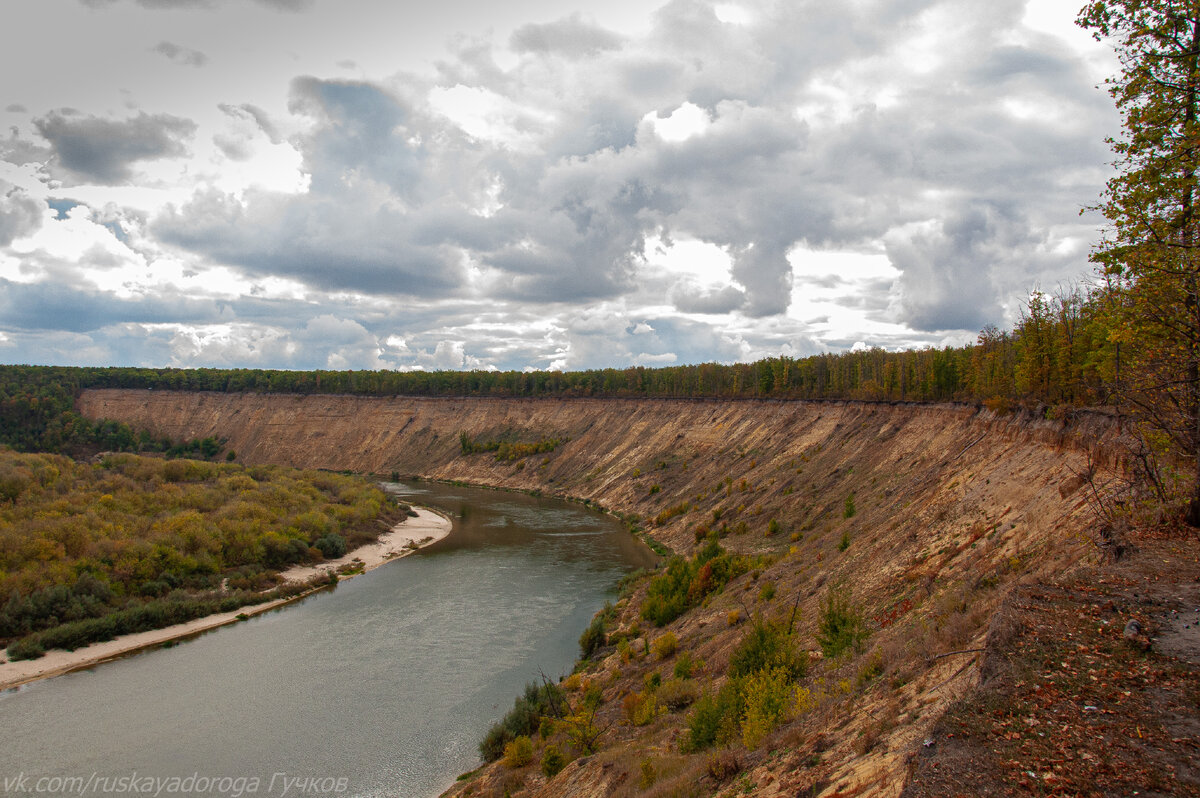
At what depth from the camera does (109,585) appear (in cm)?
3128

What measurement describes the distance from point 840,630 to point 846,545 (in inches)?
389

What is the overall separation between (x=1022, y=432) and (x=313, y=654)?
3126 centimetres

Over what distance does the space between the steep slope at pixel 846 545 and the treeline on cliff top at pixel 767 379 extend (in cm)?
274

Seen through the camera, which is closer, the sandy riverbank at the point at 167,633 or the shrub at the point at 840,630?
the shrub at the point at 840,630

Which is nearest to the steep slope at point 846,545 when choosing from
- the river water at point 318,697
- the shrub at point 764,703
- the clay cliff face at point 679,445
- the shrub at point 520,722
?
the clay cliff face at point 679,445

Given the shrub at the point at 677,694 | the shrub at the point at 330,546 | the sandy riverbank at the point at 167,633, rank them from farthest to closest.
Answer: the shrub at the point at 330,546 → the sandy riverbank at the point at 167,633 → the shrub at the point at 677,694

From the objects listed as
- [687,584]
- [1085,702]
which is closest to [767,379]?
[687,584]

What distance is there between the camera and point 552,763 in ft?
50.8

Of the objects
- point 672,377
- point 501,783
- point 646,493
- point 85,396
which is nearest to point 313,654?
point 501,783

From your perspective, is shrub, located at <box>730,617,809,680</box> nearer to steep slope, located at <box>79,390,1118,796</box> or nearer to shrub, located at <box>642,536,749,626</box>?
steep slope, located at <box>79,390,1118,796</box>

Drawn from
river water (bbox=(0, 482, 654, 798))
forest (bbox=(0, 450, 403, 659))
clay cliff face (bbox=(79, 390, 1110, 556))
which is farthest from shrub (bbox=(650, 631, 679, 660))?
forest (bbox=(0, 450, 403, 659))

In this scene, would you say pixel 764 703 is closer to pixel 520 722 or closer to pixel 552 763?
pixel 552 763

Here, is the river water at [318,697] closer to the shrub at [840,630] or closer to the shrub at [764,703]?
the shrub at [764,703]

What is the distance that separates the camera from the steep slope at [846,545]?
9.64 metres
